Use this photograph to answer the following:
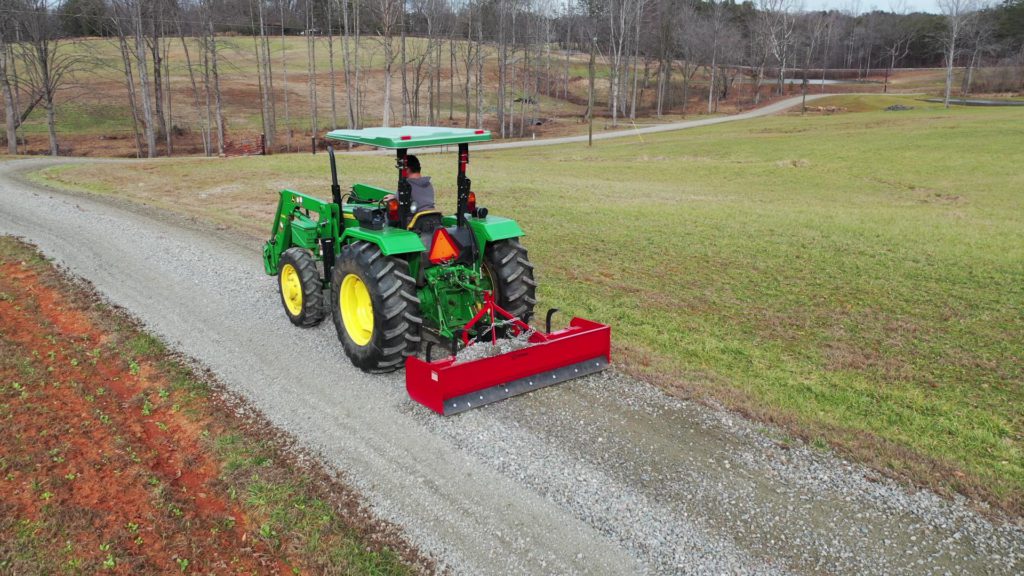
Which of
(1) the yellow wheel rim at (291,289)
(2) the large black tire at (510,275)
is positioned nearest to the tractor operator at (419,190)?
(2) the large black tire at (510,275)

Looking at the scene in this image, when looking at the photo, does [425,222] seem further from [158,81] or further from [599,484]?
[158,81]

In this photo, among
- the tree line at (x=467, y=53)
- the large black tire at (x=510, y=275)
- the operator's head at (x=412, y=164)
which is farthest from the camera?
the tree line at (x=467, y=53)

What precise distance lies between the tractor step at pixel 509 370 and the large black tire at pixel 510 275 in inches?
28.7

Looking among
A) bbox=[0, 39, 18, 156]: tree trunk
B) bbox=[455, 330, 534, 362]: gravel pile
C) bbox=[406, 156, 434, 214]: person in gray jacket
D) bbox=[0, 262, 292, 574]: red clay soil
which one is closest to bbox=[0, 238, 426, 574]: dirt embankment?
bbox=[0, 262, 292, 574]: red clay soil

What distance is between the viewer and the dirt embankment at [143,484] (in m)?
4.14

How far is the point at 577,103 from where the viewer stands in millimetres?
75938

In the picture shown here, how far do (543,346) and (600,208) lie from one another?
11717mm

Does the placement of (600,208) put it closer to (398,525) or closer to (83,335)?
(83,335)

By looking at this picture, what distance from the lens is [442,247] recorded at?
682 cm

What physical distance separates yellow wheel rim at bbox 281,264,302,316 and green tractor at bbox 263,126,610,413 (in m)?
0.31

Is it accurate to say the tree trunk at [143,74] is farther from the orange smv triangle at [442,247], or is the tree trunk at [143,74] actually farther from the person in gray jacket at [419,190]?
the orange smv triangle at [442,247]

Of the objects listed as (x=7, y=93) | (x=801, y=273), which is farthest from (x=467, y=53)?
(x=801, y=273)

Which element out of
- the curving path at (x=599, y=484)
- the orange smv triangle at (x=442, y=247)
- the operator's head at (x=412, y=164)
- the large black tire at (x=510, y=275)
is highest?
the operator's head at (x=412, y=164)

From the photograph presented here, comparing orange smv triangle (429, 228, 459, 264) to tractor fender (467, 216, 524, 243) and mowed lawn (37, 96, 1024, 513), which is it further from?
mowed lawn (37, 96, 1024, 513)
